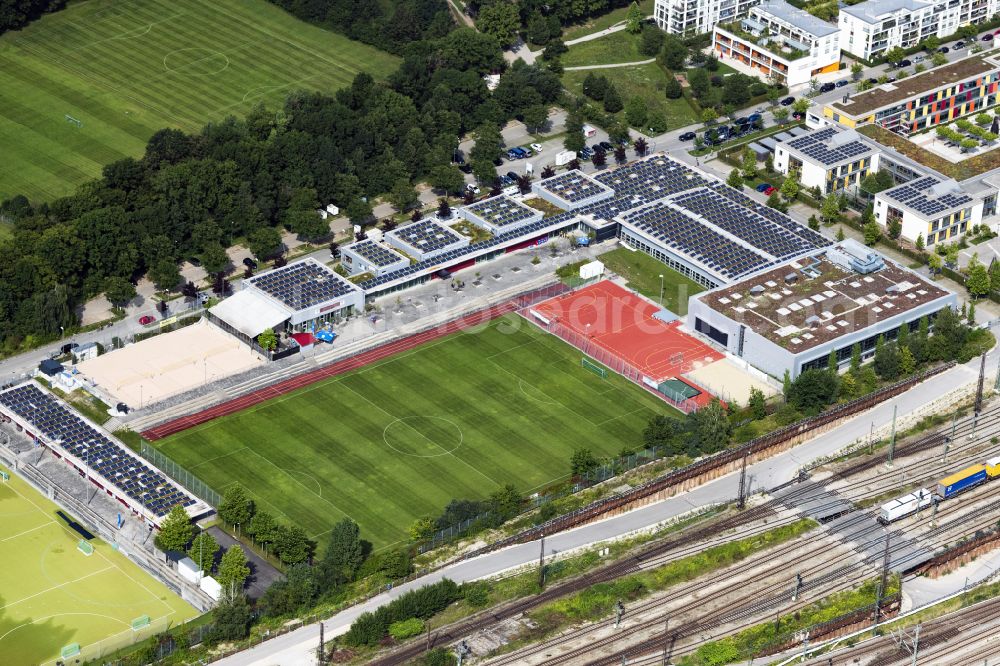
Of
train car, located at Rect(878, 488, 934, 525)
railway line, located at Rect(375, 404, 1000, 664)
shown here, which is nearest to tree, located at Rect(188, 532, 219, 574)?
railway line, located at Rect(375, 404, 1000, 664)

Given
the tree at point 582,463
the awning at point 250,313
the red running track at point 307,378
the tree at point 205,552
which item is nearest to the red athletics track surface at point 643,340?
the red running track at point 307,378

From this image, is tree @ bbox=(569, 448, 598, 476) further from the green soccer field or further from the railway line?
the railway line

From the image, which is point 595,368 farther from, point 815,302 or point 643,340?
point 815,302

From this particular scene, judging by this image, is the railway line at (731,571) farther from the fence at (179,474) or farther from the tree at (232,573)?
the fence at (179,474)

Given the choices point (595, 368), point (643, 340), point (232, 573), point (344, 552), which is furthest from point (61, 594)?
point (643, 340)

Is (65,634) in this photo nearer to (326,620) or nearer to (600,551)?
(326,620)

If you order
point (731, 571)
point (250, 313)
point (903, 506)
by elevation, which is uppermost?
point (250, 313)
